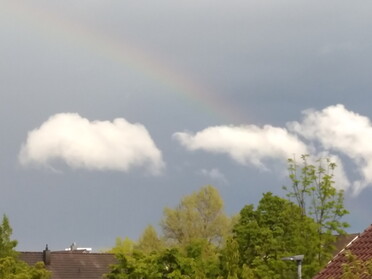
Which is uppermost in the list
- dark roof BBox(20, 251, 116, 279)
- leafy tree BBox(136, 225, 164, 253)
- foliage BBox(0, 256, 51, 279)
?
leafy tree BBox(136, 225, 164, 253)

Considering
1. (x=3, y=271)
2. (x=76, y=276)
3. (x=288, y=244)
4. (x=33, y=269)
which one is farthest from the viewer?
(x=76, y=276)

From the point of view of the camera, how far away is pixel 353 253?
1805 cm

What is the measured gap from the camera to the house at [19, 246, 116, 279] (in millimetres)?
63344

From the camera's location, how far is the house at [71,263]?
63.3m

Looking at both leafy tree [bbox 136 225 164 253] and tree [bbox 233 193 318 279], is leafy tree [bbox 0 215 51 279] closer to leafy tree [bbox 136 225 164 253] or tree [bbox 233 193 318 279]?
tree [bbox 233 193 318 279]

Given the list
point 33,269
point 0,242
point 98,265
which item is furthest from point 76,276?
point 33,269

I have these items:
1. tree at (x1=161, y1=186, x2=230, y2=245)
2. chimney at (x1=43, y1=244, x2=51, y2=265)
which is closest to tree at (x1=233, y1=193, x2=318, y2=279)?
chimney at (x1=43, y1=244, x2=51, y2=265)

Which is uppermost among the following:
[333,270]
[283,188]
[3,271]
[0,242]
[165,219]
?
[165,219]

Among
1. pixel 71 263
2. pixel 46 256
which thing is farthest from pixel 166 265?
pixel 71 263

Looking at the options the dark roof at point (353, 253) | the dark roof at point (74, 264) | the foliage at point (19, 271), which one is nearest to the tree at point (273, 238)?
the foliage at point (19, 271)

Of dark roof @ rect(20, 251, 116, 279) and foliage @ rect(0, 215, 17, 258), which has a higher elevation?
dark roof @ rect(20, 251, 116, 279)

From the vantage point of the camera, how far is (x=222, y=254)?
35375 mm

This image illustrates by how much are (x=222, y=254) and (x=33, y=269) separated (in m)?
7.89

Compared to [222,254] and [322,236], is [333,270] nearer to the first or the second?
[222,254]
